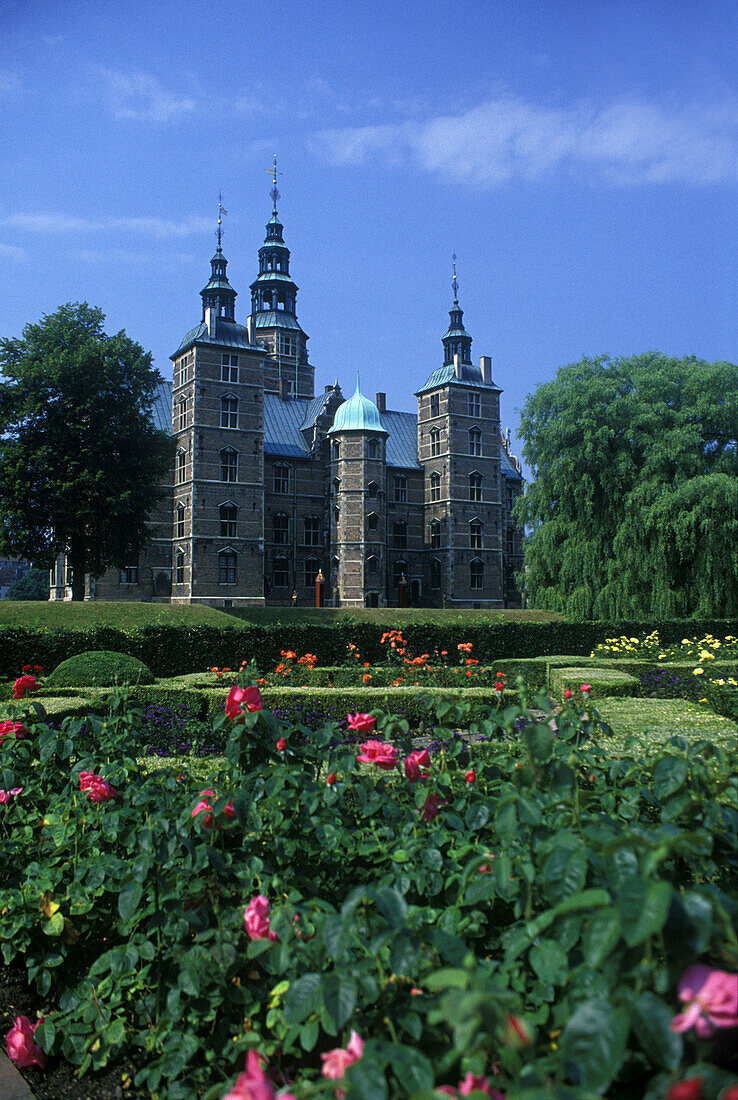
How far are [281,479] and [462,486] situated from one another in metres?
11.9

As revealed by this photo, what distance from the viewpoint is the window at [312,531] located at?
1892 inches

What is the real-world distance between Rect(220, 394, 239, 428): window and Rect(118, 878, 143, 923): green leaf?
3917 centimetres

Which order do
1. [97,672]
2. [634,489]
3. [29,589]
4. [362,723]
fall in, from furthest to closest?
[29,589] → [634,489] → [97,672] → [362,723]

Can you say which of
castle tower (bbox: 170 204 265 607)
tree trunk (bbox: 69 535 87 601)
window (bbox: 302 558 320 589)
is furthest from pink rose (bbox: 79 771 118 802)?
window (bbox: 302 558 320 589)

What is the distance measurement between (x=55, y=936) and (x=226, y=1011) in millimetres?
1091

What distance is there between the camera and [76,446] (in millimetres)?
27125

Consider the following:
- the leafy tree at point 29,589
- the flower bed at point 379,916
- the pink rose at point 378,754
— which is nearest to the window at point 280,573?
the flower bed at point 379,916

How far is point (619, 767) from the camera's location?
3426 mm

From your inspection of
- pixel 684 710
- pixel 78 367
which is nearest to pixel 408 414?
pixel 78 367

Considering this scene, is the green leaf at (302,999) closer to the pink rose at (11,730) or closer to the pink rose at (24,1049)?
the pink rose at (24,1049)

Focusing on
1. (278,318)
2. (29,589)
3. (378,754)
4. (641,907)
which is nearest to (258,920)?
(378,754)

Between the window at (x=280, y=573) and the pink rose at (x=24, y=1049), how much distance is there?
44.1 meters

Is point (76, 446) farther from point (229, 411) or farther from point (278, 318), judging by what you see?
point (278, 318)

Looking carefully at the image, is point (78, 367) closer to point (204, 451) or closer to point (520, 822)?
point (204, 451)
